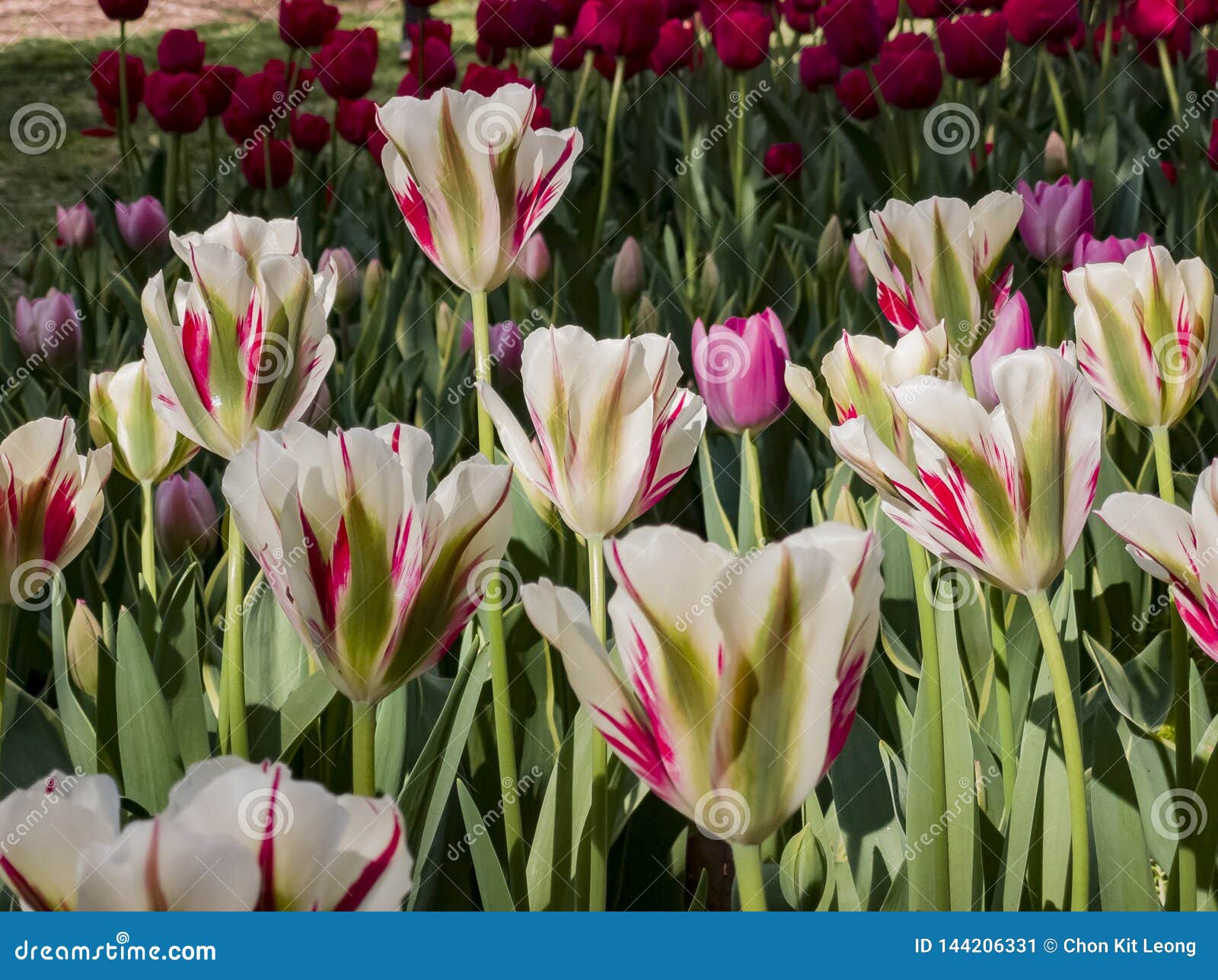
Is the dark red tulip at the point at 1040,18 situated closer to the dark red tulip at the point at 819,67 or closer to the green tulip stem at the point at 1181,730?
the dark red tulip at the point at 819,67

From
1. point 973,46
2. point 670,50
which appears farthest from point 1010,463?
point 670,50

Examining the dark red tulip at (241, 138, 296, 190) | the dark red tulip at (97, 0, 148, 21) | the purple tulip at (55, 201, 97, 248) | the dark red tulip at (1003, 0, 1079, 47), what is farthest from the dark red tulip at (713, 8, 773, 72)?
the purple tulip at (55, 201, 97, 248)

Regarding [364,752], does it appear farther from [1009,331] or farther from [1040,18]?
[1040,18]

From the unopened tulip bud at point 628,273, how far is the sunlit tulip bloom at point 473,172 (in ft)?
2.73

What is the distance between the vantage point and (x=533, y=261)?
1706mm

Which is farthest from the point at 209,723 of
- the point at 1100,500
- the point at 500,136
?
the point at 1100,500

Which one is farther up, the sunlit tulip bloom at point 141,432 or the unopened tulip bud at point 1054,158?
the unopened tulip bud at point 1054,158

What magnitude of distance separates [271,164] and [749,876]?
214cm

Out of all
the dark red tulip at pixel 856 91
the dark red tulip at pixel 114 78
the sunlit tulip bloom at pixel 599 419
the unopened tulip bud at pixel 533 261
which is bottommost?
the sunlit tulip bloom at pixel 599 419

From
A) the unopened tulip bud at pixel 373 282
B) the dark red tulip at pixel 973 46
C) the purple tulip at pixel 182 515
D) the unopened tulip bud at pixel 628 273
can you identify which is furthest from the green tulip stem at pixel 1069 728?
the dark red tulip at pixel 973 46

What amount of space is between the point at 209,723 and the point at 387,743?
149 millimetres

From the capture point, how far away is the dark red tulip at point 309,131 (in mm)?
2305

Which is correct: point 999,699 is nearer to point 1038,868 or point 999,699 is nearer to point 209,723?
point 1038,868

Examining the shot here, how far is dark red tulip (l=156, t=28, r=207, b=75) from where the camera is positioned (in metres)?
2.33
